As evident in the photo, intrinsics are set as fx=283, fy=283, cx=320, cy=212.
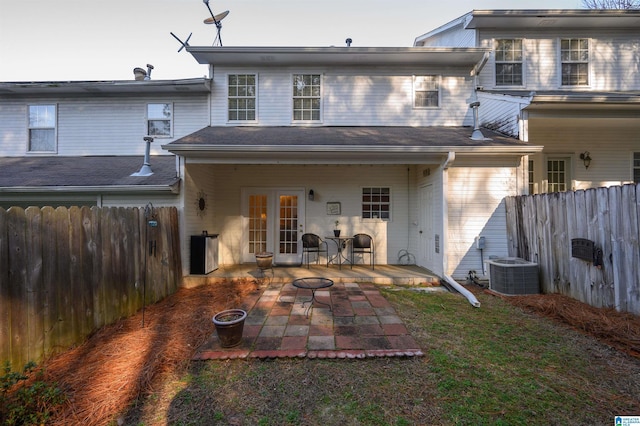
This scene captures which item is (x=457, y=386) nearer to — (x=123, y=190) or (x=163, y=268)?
→ (x=163, y=268)

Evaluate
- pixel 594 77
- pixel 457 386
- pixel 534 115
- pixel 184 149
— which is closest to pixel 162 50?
pixel 184 149

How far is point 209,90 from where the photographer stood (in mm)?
8133

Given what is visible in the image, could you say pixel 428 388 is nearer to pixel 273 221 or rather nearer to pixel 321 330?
pixel 321 330

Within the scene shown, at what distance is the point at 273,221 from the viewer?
803 centimetres

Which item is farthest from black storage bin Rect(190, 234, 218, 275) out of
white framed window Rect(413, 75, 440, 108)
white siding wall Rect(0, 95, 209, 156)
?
white framed window Rect(413, 75, 440, 108)

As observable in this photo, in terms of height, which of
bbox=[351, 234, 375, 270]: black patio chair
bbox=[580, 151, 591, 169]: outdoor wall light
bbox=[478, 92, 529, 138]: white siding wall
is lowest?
bbox=[351, 234, 375, 270]: black patio chair

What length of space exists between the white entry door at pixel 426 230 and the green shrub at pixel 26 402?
Result: 6.50 m

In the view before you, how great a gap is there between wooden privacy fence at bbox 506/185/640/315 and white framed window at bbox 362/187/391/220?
10.1ft

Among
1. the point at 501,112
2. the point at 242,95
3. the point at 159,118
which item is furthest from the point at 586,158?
the point at 159,118

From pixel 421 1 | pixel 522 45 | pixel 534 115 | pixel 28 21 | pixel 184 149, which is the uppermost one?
pixel 421 1

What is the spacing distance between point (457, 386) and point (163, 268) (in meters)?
5.11

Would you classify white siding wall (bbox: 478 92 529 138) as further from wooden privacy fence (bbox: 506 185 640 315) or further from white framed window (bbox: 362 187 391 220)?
white framed window (bbox: 362 187 391 220)

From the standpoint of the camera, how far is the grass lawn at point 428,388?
7.51 feet

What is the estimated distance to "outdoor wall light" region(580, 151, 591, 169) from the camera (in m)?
7.83
